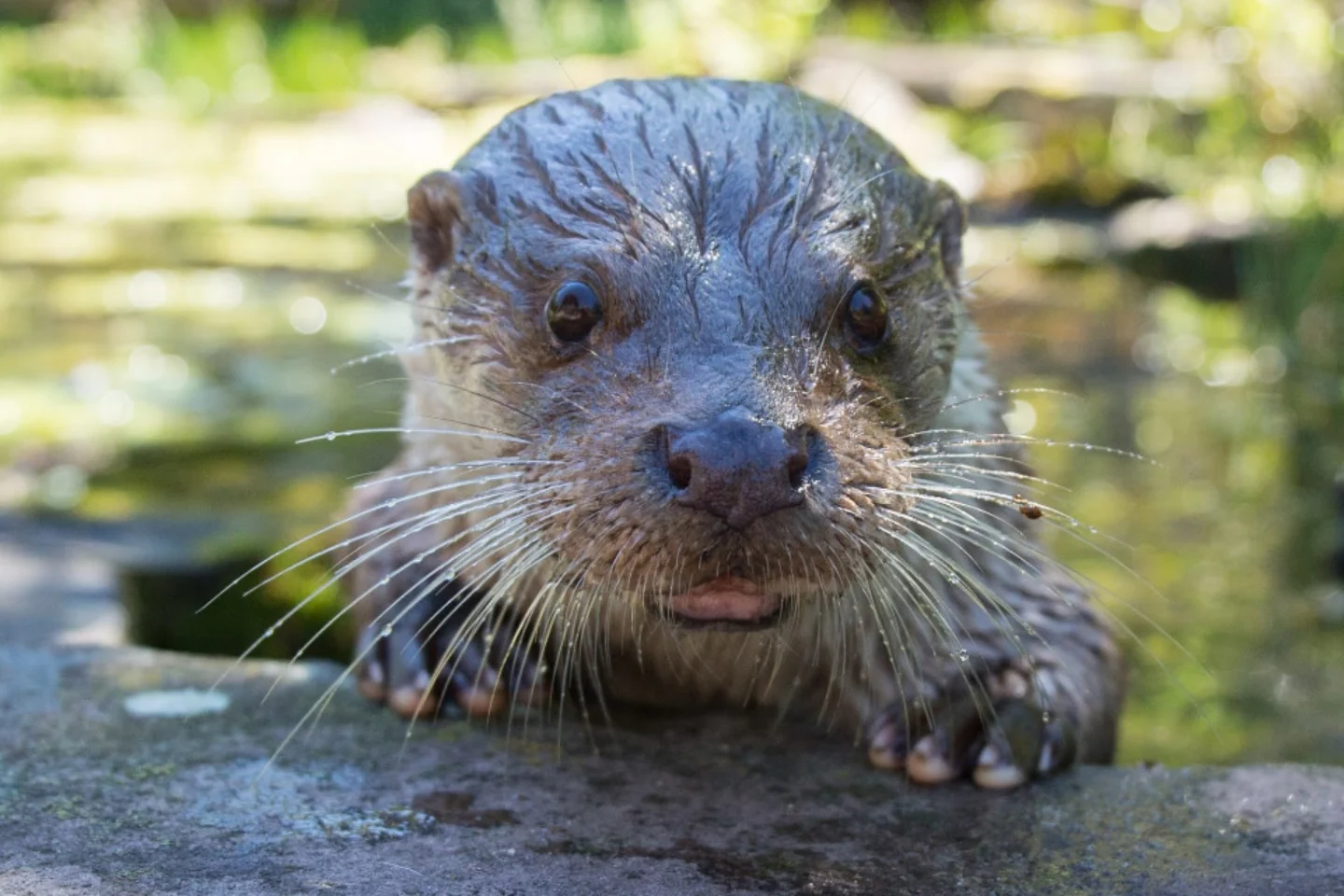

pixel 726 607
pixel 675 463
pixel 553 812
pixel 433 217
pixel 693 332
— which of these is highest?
pixel 433 217

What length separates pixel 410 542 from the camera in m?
2.67

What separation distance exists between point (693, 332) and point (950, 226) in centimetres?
65

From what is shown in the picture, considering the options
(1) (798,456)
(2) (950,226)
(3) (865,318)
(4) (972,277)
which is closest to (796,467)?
(1) (798,456)

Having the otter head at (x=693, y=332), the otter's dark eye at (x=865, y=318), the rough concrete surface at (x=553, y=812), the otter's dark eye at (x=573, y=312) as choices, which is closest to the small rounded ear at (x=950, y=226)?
the otter head at (x=693, y=332)

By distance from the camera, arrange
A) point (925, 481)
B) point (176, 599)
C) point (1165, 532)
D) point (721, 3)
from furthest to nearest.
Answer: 1. point (721, 3)
2. point (1165, 532)
3. point (176, 599)
4. point (925, 481)

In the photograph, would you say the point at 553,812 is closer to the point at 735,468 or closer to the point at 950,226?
the point at 735,468

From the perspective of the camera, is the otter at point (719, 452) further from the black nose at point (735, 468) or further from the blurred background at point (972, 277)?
the blurred background at point (972, 277)

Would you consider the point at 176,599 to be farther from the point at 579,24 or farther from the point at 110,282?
the point at 579,24

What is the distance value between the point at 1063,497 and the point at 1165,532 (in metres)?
0.28

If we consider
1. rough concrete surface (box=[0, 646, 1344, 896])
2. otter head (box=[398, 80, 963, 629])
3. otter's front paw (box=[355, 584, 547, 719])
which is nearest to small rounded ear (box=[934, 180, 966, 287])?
otter head (box=[398, 80, 963, 629])

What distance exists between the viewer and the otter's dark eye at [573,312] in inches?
85.1

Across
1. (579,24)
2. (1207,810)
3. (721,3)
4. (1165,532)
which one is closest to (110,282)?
(1165,532)

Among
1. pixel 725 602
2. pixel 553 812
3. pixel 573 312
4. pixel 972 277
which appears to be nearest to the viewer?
pixel 725 602

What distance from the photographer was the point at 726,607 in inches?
77.5
